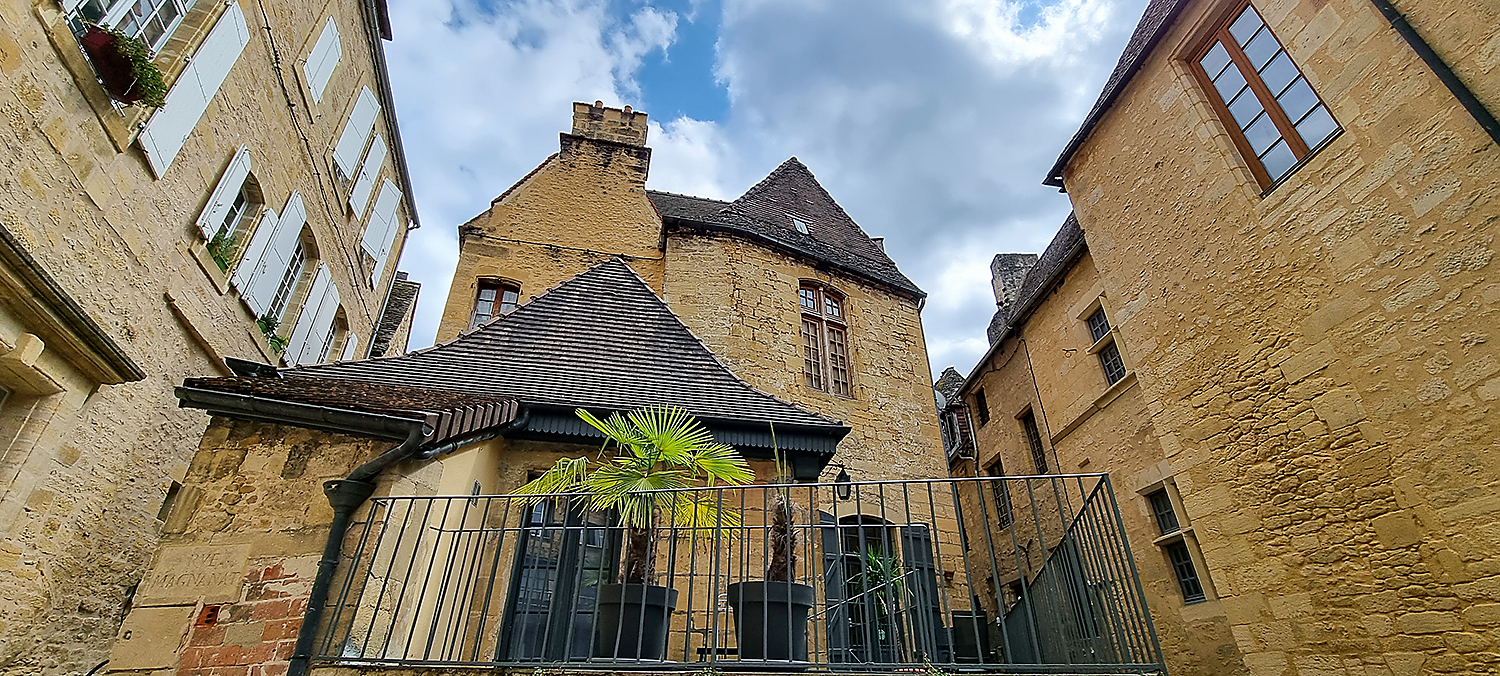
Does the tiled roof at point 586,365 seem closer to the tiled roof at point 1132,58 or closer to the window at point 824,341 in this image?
the window at point 824,341

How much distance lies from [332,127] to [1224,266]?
481 inches

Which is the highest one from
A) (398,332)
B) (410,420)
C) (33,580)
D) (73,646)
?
(398,332)

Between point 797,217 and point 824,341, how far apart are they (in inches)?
121

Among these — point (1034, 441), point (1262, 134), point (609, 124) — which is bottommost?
point (1034, 441)

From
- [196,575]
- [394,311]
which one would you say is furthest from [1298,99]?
[394,311]

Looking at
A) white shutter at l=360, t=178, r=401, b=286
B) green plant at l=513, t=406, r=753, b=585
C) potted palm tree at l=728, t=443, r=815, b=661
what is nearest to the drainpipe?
green plant at l=513, t=406, r=753, b=585

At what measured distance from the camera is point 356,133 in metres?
10.4

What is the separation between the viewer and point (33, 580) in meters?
4.91

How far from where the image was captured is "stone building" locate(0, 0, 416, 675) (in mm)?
4594

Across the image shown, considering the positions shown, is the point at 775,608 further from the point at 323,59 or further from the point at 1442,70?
the point at 323,59

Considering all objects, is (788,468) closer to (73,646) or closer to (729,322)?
(729,322)

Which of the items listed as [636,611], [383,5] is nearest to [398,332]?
[383,5]

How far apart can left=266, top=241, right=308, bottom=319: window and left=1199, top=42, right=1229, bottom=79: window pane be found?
11814 millimetres

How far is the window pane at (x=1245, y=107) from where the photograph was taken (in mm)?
6582
